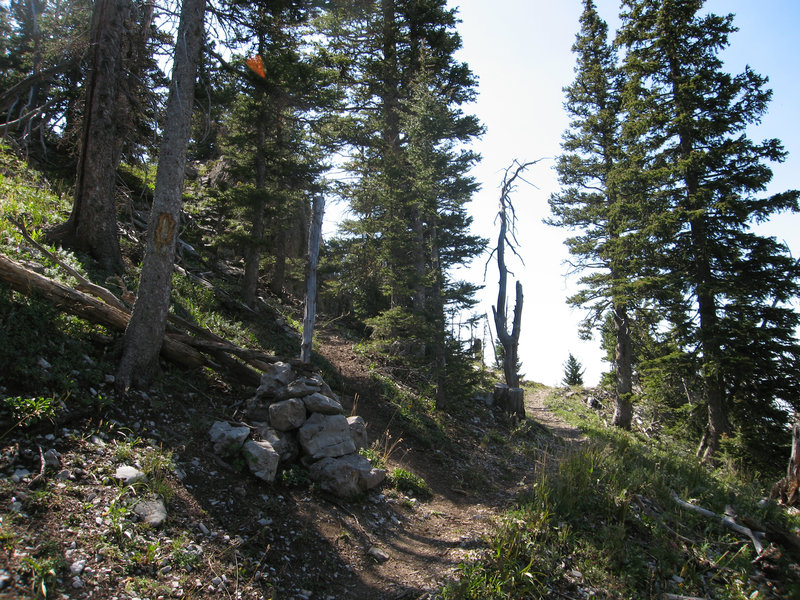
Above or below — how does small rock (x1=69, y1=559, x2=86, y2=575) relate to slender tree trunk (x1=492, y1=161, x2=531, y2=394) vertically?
below

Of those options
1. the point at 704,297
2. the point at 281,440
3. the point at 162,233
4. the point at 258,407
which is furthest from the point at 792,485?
the point at 162,233

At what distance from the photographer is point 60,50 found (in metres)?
9.46

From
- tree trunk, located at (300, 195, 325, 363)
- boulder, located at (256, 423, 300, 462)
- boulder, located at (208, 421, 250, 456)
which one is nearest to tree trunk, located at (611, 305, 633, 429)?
tree trunk, located at (300, 195, 325, 363)

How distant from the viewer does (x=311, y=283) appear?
31.8 ft

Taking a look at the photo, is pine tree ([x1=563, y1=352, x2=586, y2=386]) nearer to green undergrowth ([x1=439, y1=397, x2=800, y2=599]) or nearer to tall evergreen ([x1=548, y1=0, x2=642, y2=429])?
tall evergreen ([x1=548, y1=0, x2=642, y2=429])

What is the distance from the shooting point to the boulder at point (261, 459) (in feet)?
19.5

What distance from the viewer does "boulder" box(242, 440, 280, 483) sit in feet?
19.5

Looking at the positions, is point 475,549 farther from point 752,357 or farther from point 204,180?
point 204,180

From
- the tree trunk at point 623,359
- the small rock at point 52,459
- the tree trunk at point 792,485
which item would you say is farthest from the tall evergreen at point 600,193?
the small rock at point 52,459

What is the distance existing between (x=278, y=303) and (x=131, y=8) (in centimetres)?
1009

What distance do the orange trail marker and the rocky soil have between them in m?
9.09

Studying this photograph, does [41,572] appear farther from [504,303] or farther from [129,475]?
[504,303]

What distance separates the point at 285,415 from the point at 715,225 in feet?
48.9

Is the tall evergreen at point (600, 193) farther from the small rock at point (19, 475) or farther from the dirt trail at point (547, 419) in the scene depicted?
the small rock at point (19, 475)
